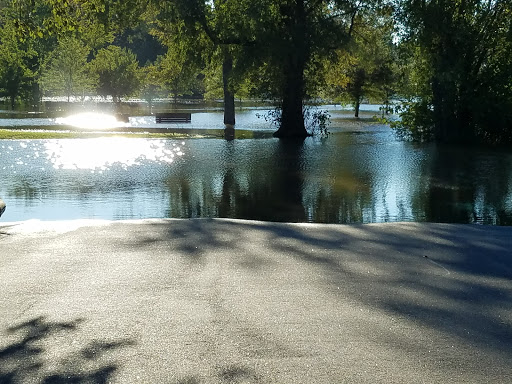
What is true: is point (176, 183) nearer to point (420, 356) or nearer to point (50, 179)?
point (50, 179)

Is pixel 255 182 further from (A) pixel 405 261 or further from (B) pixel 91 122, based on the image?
(B) pixel 91 122

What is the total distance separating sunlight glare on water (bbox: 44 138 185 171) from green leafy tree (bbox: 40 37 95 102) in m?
41.5

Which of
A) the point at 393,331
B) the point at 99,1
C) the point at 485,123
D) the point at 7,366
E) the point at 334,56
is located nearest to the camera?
the point at 7,366

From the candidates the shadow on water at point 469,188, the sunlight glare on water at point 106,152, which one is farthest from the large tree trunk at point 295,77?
the shadow on water at point 469,188

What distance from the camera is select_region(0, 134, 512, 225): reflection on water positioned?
1195 centimetres

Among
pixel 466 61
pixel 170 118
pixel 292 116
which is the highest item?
pixel 466 61

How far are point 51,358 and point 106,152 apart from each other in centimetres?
1898

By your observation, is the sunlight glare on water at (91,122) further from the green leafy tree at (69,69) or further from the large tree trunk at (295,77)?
the green leafy tree at (69,69)

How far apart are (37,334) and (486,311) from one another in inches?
151

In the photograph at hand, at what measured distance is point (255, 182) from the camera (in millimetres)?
15969

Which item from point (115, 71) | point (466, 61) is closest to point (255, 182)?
point (466, 61)

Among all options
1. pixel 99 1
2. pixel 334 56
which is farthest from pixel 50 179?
pixel 334 56

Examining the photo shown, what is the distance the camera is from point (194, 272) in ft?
22.6

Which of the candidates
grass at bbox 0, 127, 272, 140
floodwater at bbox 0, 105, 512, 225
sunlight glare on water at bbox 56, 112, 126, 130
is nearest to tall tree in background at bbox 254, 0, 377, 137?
grass at bbox 0, 127, 272, 140
